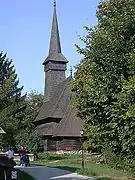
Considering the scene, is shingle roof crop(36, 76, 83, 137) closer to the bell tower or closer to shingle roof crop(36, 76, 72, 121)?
shingle roof crop(36, 76, 72, 121)

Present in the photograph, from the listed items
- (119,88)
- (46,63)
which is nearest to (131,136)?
(119,88)

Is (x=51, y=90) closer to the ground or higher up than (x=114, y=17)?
higher up

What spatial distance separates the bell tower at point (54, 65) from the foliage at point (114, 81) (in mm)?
48153

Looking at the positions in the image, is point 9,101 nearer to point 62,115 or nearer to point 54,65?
point 54,65

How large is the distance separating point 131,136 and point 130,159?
1237 mm

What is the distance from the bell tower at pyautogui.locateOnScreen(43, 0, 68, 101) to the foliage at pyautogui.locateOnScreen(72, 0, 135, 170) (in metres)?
48.2

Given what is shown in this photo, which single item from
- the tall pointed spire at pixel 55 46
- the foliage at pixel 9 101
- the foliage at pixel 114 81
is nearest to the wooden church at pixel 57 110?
the tall pointed spire at pixel 55 46

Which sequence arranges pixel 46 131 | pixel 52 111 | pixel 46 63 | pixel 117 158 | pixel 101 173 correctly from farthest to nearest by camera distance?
pixel 46 63, pixel 52 111, pixel 46 131, pixel 101 173, pixel 117 158

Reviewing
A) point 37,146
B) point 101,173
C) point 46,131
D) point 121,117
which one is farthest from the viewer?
point 46,131

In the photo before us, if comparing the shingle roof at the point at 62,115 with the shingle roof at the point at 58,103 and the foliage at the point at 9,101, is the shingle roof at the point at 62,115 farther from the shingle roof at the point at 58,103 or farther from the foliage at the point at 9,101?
the foliage at the point at 9,101

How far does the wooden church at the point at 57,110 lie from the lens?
154 feet

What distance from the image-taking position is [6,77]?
68688 millimetres

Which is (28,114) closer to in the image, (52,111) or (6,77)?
(6,77)

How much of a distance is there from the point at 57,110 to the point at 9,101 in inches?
467
